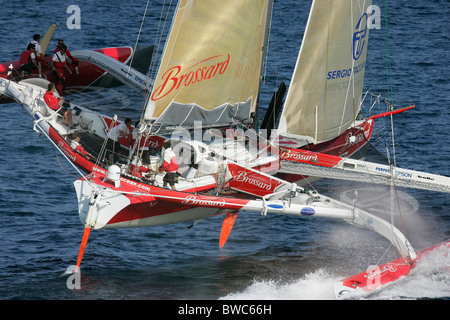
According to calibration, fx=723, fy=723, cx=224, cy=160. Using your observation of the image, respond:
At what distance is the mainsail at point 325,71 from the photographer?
22.2m

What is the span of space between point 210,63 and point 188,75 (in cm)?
82

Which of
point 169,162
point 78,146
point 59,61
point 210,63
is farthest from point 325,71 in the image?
point 59,61

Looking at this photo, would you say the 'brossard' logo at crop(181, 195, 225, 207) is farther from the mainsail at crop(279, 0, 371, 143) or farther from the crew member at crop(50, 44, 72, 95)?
the crew member at crop(50, 44, 72, 95)

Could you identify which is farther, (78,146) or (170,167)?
(78,146)

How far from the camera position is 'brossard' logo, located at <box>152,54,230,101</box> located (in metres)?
19.7

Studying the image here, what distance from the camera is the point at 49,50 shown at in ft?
128

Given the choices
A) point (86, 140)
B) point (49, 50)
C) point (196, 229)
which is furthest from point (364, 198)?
point (49, 50)

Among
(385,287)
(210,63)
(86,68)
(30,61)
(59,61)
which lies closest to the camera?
(385,287)

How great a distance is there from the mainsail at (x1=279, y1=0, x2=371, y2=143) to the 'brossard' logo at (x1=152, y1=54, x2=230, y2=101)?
8.98ft

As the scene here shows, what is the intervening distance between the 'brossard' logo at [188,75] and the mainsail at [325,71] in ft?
8.98

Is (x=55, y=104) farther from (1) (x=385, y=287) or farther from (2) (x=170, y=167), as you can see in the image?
(1) (x=385, y=287)

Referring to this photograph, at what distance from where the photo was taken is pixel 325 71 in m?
22.7

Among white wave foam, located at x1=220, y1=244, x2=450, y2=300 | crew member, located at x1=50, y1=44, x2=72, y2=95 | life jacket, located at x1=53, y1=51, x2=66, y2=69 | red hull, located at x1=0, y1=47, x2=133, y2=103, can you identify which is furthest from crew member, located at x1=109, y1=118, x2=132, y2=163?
life jacket, located at x1=53, y1=51, x2=66, y2=69
